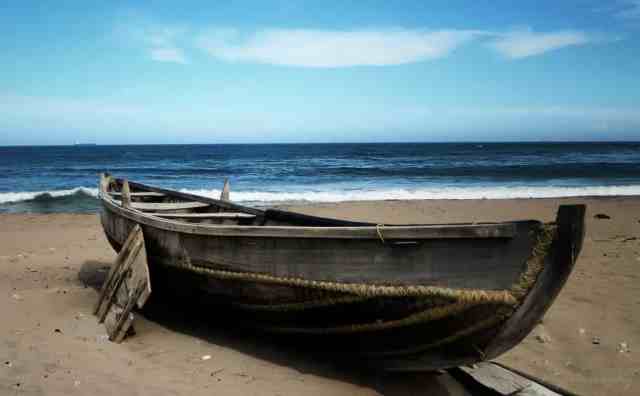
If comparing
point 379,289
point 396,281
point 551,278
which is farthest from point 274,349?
point 551,278

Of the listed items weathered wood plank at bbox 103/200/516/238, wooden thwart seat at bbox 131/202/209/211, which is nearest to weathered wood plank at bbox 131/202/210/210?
wooden thwart seat at bbox 131/202/209/211

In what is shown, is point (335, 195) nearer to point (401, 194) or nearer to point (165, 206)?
point (401, 194)

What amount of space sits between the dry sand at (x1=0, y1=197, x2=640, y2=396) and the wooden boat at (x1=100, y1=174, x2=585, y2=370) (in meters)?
0.35

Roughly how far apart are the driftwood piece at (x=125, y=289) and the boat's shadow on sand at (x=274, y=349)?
0.28 metres

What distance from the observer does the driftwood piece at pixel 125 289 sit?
4.45 meters

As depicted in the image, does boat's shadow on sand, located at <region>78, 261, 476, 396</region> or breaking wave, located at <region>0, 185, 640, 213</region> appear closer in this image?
boat's shadow on sand, located at <region>78, 261, 476, 396</region>

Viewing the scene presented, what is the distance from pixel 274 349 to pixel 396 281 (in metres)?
1.62

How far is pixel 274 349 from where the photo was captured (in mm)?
4312

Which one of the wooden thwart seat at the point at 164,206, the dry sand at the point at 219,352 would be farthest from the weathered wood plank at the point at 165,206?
the dry sand at the point at 219,352

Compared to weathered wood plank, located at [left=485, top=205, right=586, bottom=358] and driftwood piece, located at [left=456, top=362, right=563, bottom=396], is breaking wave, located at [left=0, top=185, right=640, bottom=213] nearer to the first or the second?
driftwood piece, located at [left=456, top=362, right=563, bottom=396]

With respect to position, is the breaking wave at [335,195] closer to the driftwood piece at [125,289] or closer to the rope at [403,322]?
the driftwood piece at [125,289]

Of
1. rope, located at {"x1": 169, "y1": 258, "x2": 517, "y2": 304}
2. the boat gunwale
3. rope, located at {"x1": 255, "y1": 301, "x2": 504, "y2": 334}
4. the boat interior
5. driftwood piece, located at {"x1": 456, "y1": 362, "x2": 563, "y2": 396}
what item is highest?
the boat gunwale

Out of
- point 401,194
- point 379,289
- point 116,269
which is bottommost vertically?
point 401,194

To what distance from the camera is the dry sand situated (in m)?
3.65
